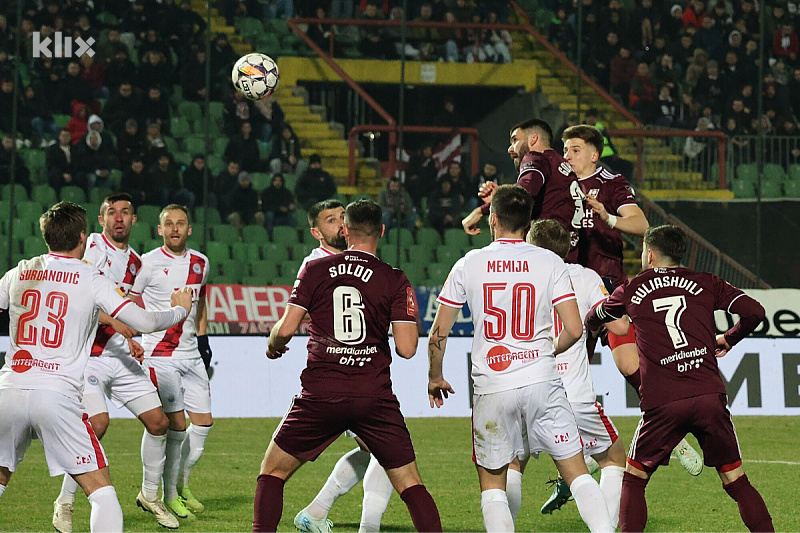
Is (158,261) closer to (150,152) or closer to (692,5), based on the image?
(150,152)

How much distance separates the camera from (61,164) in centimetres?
1708

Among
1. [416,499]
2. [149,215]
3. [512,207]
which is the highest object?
[149,215]

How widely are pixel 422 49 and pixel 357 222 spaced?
14731mm

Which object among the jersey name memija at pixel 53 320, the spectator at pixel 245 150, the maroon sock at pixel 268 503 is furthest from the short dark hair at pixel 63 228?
the spectator at pixel 245 150

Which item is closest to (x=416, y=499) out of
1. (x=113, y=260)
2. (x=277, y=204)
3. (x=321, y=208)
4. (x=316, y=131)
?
(x=321, y=208)

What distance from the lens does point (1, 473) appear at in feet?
18.3

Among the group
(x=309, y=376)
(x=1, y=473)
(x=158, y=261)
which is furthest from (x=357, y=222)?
(x=158, y=261)

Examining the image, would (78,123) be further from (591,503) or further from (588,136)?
(591,503)

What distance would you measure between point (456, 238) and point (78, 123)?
5951 mm

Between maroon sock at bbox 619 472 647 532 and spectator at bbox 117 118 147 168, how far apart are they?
12689 mm

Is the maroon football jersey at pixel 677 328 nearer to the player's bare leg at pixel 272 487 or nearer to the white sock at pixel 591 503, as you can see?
the white sock at pixel 591 503

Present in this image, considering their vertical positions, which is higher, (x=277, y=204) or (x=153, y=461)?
(x=277, y=204)

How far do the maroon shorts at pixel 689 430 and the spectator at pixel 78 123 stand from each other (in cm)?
1326
